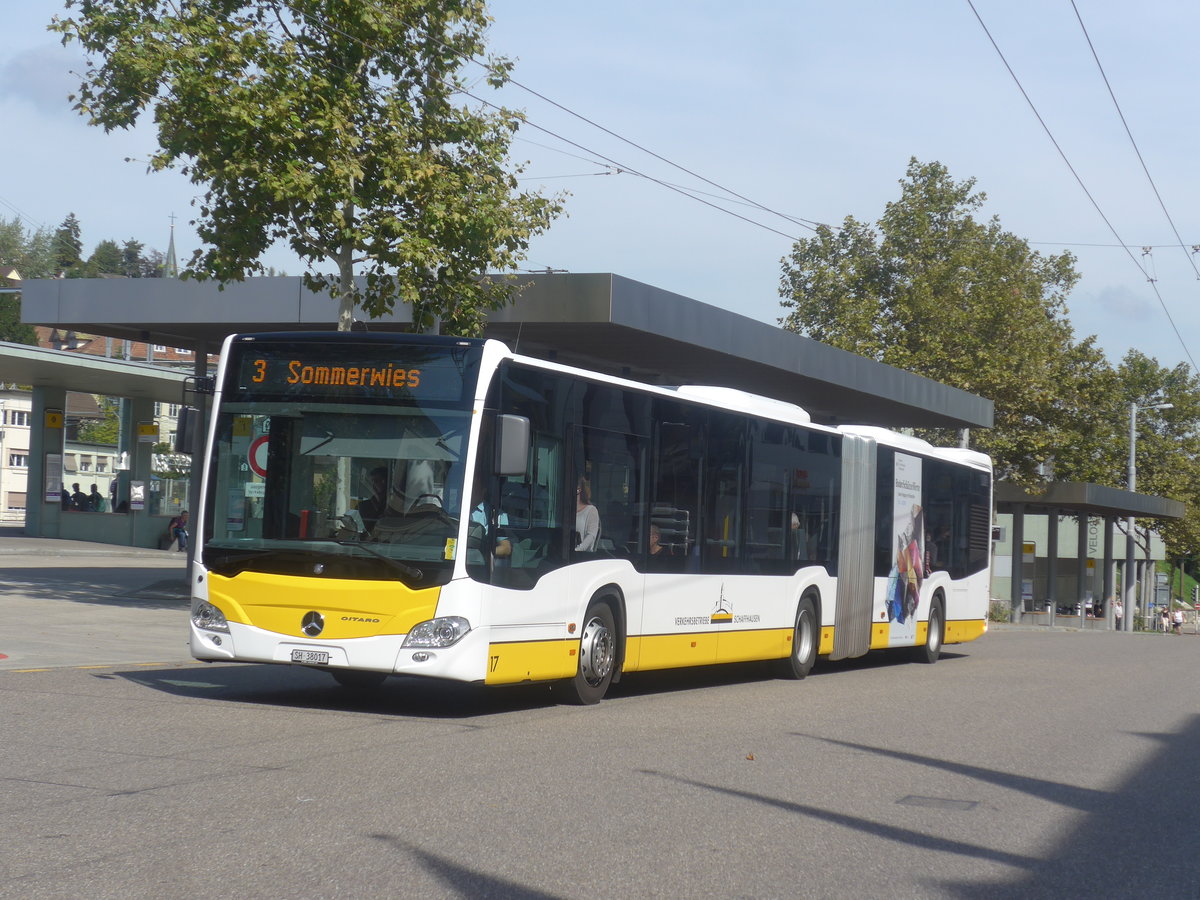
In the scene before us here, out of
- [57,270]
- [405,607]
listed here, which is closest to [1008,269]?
[405,607]

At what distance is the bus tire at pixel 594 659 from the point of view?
41.3 ft

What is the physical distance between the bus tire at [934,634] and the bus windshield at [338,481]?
40.2 feet

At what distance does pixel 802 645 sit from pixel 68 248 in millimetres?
144489

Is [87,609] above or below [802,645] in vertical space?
below

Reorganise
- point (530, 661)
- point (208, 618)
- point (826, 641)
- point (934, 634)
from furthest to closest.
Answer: point (934, 634) → point (826, 641) → point (530, 661) → point (208, 618)

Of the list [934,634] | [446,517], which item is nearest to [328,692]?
[446,517]

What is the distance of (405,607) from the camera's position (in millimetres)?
10945

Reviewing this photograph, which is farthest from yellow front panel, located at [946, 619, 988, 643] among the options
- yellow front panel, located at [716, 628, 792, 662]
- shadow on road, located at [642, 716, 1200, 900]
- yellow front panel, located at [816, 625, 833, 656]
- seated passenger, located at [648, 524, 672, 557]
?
shadow on road, located at [642, 716, 1200, 900]

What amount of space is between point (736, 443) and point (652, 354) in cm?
1145

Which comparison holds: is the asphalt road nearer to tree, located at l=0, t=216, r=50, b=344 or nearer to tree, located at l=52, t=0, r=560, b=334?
tree, located at l=52, t=0, r=560, b=334

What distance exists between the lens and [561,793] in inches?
317

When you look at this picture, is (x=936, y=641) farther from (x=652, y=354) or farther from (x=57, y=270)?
(x=57, y=270)

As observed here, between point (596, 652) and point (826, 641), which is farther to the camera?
point (826, 641)

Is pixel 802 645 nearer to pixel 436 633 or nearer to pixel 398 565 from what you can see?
pixel 436 633
